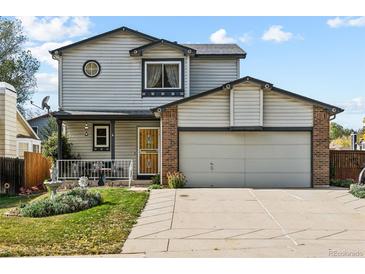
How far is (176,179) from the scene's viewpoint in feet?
60.5

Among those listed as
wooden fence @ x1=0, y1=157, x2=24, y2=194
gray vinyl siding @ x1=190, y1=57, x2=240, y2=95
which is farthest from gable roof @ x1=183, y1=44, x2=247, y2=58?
wooden fence @ x1=0, y1=157, x2=24, y2=194

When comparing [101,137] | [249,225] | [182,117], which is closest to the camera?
[249,225]

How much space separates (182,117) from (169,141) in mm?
1037

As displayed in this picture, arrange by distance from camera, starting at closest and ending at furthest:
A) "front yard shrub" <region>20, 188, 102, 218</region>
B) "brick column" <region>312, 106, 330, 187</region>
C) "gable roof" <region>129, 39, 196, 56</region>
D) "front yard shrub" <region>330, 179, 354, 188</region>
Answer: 1. "front yard shrub" <region>20, 188, 102, 218</region>
2. "brick column" <region>312, 106, 330, 187</region>
3. "front yard shrub" <region>330, 179, 354, 188</region>
4. "gable roof" <region>129, 39, 196, 56</region>

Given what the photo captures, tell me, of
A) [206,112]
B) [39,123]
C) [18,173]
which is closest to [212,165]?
[206,112]

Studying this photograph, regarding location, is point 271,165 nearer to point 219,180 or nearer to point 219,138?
point 219,180

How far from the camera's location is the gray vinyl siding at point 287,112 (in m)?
19.1

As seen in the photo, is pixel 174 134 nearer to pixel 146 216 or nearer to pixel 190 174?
pixel 190 174

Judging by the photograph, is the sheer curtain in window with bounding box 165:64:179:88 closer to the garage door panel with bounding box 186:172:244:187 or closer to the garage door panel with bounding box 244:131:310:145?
the garage door panel with bounding box 244:131:310:145

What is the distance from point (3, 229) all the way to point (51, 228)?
105 centimetres

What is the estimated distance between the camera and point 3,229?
1103 cm

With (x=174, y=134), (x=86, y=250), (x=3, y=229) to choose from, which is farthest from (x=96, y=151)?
(x=86, y=250)

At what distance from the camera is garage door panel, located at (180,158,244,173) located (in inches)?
752

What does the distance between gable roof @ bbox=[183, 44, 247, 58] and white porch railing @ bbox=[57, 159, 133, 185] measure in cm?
639
